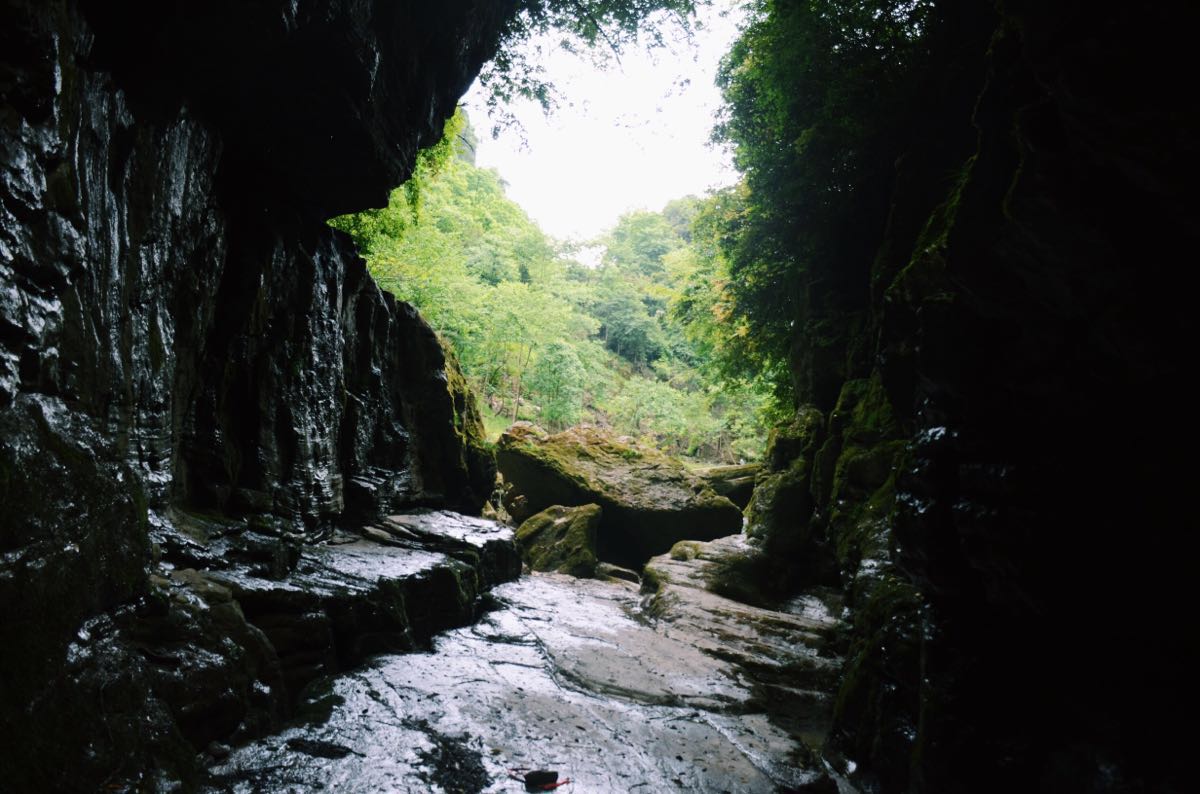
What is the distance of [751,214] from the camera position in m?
12.0

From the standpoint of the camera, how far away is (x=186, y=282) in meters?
5.34

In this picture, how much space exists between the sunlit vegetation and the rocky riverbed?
8.24 metres

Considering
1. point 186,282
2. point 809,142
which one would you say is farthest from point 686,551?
point 186,282

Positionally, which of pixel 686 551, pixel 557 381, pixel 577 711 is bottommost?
pixel 686 551

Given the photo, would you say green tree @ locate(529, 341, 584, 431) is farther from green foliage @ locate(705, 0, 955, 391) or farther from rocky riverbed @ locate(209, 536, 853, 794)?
rocky riverbed @ locate(209, 536, 853, 794)

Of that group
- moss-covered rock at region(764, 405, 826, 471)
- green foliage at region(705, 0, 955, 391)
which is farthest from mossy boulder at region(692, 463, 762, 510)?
green foliage at region(705, 0, 955, 391)

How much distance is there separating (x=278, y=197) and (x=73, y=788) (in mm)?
6163

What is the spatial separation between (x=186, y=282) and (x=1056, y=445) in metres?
6.74

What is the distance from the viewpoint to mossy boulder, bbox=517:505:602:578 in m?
12.9

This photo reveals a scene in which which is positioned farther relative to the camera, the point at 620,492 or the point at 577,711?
the point at 620,492

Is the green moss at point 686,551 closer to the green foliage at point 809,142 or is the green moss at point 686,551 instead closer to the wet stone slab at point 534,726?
the wet stone slab at point 534,726

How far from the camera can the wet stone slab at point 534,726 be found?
144 inches

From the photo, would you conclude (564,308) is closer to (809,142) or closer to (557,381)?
(557,381)

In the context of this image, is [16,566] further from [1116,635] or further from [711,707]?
[711,707]
